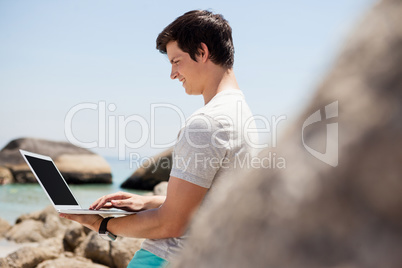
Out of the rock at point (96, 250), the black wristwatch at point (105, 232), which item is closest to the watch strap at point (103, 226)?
the black wristwatch at point (105, 232)

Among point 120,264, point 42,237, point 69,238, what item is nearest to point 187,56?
point 120,264

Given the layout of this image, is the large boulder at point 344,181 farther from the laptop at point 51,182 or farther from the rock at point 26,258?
the rock at point 26,258

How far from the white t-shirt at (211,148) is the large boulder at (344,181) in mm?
1592

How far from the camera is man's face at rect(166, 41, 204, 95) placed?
2465 millimetres

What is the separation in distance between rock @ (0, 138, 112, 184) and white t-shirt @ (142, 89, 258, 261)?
60.7 feet

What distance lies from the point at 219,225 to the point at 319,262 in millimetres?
115

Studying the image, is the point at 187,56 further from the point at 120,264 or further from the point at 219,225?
the point at 120,264

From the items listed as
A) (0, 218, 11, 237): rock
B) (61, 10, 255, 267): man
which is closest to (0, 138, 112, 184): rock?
(0, 218, 11, 237): rock

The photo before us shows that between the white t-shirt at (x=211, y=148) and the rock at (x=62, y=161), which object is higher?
A: the white t-shirt at (x=211, y=148)

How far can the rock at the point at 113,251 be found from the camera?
5.32 meters

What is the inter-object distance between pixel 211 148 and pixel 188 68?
58cm

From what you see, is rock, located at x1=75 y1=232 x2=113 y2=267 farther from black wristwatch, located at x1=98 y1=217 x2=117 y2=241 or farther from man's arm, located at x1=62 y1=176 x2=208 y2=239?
man's arm, located at x1=62 y1=176 x2=208 y2=239

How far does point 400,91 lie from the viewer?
1.20 feet

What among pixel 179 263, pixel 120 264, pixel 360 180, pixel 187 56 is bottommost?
pixel 120 264
